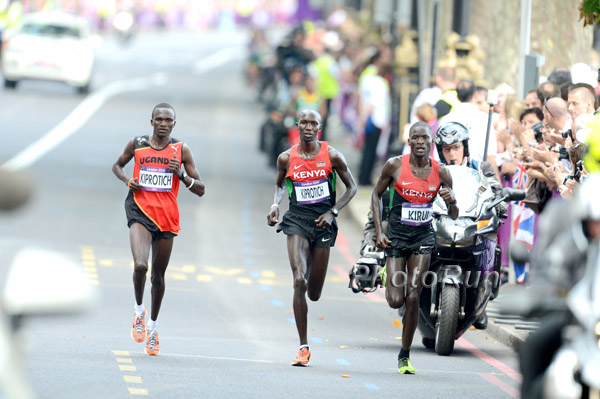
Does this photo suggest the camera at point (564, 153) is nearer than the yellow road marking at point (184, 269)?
Yes

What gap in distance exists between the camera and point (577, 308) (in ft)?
20.5

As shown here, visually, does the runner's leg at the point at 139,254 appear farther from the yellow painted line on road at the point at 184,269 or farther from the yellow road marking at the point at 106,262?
the yellow road marking at the point at 106,262

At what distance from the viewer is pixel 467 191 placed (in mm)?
12156

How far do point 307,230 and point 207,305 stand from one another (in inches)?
135

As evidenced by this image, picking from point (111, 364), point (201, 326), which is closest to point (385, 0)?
point (201, 326)

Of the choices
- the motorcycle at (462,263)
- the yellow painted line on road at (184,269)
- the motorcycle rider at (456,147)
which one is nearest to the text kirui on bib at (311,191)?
the motorcycle at (462,263)

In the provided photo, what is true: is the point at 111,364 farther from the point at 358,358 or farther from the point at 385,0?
the point at 385,0

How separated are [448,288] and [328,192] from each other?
1266 mm

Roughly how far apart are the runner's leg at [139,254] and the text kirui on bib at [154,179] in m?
0.33

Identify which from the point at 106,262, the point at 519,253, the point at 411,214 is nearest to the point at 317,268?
the point at 411,214

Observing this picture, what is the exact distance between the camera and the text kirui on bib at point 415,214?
11.5 m

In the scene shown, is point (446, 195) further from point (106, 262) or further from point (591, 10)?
point (106, 262)

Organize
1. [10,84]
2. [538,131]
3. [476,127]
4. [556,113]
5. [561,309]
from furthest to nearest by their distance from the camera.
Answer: [10,84] → [476,127] → [538,131] → [556,113] → [561,309]

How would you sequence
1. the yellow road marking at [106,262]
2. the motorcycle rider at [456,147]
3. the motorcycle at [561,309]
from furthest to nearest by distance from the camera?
1. the yellow road marking at [106,262]
2. the motorcycle rider at [456,147]
3. the motorcycle at [561,309]
